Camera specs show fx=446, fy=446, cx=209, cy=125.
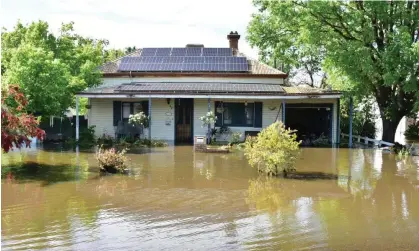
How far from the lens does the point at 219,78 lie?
2545 centimetres

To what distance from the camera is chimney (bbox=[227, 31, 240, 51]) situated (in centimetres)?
2994

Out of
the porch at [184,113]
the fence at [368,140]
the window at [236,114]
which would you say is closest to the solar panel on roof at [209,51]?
the porch at [184,113]

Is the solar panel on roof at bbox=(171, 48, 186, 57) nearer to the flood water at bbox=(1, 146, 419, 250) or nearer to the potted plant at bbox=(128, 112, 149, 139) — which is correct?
the potted plant at bbox=(128, 112, 149, 139)

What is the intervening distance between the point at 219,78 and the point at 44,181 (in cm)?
1521

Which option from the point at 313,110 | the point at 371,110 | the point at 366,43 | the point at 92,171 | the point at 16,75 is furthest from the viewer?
the point at 371,110

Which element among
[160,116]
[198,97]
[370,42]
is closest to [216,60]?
[160,116]

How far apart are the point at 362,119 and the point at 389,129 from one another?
4.56 meters

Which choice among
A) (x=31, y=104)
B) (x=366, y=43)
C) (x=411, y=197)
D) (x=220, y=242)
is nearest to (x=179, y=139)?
(x=31, y=104)

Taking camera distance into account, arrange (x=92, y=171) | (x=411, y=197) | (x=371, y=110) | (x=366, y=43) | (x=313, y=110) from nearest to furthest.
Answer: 1. (x=411, y=197)
2. (x=92, y=171)
3. (x=366, y=43)
4. (x=313, y=110)
5. (x=371, y=110)

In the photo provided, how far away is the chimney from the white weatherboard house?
2483 mm

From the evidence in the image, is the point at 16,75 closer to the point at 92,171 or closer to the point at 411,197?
the point at 92,171

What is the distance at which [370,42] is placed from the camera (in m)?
21.5

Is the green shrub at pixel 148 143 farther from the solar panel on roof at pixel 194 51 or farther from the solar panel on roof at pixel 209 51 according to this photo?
the solar panel on roof at pixel 209 51

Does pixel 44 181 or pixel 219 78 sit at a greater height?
pixel 219 78
